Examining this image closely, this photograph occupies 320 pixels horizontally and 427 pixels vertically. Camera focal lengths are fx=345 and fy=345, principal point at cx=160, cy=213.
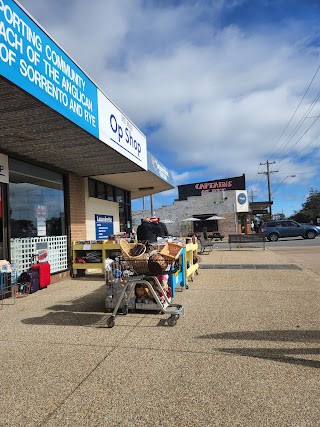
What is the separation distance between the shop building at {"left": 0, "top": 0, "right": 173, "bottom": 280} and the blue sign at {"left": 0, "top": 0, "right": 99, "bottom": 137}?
12mm

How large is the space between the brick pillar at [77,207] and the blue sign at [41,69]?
4287mm

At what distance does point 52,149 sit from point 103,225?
575 cm

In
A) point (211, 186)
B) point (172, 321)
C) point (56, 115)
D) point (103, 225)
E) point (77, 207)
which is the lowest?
point (172, 321)

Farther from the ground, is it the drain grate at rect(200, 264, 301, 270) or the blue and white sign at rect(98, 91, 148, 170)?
the blue and white sign at rect(98, 91, 148, 170)

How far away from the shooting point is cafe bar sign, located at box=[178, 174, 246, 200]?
132ft

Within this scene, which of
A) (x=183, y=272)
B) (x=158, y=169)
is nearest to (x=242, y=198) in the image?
(x=158, y=169)

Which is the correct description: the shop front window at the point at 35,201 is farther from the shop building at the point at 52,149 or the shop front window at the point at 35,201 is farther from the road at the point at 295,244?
the road at the point at 295,244

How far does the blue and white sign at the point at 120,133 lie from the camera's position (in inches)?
277

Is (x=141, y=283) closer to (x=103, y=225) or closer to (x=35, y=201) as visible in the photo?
(x=35, y=201)

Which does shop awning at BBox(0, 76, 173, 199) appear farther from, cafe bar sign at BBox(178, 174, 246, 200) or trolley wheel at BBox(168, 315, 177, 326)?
cafe bar sign at BBox(178, 174, 246, 200)

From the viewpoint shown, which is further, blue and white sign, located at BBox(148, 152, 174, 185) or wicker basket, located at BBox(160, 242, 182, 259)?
blue and white sign, located at BBox(148, 152, 174, 185)

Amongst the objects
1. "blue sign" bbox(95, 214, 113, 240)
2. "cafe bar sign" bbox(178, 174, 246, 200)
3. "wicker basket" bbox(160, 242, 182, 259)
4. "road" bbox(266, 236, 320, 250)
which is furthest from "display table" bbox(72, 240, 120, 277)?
"cafe bar sign" bbox(178, 174, 246, 200)

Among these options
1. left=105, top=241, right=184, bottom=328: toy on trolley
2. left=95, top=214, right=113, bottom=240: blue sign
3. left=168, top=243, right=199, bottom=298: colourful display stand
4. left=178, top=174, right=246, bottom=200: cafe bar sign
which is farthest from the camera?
left=178, top=174, right=246, bottom=200: cafe bar sign

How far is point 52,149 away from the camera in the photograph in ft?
24.6
